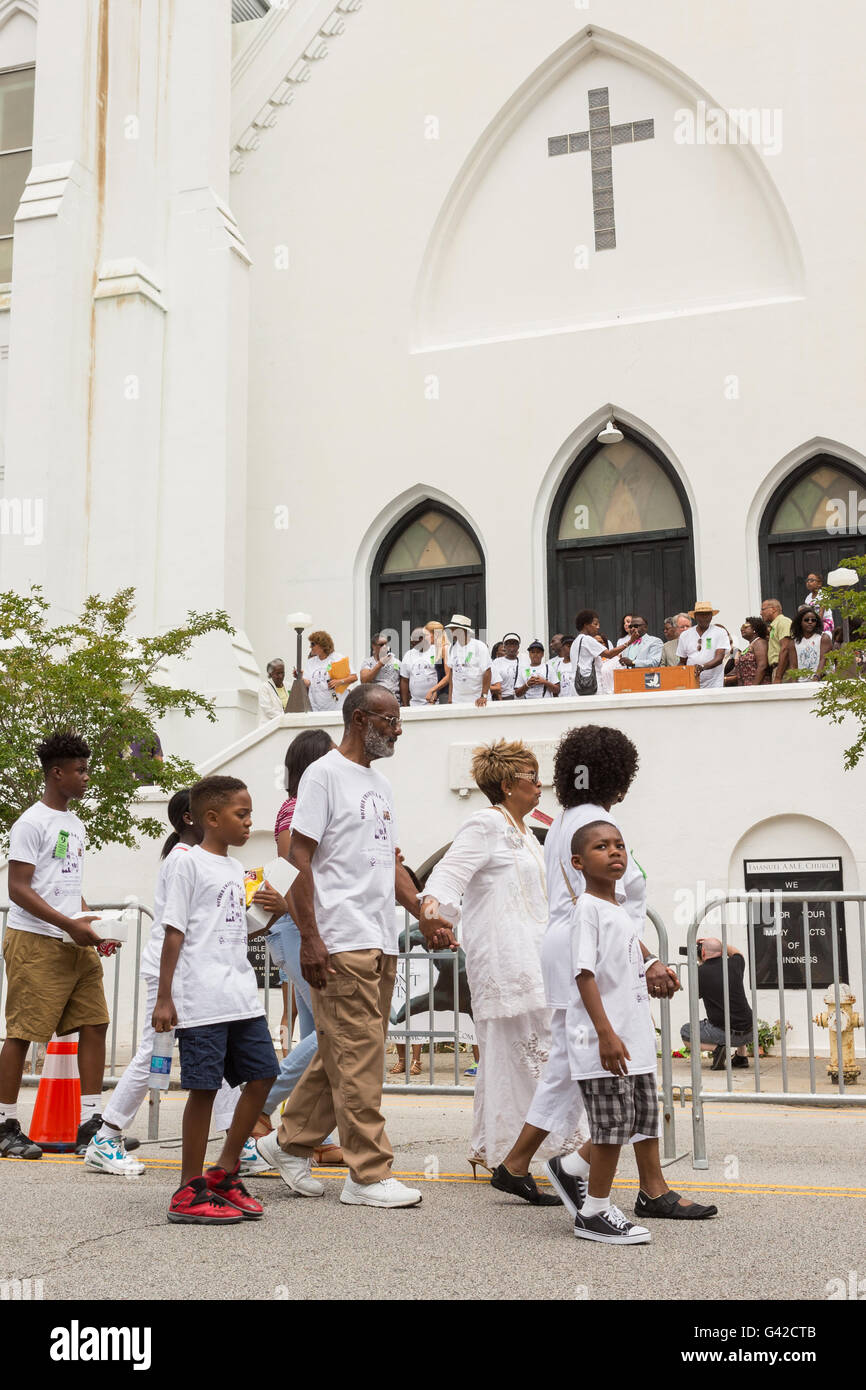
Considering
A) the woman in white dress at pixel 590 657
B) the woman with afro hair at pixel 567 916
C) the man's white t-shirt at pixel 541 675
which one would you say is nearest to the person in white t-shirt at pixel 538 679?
the man's white t-shirt at pixel 541 675

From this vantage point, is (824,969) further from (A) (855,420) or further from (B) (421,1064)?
(A) (855,420)

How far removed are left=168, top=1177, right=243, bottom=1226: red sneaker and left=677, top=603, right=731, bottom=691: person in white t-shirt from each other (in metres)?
11.5

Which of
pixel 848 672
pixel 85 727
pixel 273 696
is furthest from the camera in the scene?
pixel 273 696

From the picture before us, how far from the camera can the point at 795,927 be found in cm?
1100

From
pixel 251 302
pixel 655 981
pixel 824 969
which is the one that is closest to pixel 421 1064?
pixel 824 969

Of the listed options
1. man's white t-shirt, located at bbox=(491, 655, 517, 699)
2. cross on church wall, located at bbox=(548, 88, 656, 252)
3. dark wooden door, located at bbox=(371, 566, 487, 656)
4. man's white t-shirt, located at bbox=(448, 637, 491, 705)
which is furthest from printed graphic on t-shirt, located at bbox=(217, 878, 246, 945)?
cross on church wall, located at bbox=(548, 88, 656, 252)

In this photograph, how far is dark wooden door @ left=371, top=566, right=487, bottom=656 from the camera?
71.4 feet

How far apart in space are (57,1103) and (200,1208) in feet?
7.24

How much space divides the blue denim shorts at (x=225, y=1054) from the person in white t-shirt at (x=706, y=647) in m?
11.1

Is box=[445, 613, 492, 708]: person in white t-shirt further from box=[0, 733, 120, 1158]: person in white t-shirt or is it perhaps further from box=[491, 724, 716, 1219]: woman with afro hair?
box=[491, 724, 716, 1219]: woman with afro hair

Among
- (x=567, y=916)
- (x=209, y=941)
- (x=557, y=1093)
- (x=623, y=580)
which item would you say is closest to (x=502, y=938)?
A: (x=567, y=916)

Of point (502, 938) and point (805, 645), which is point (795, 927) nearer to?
point (805, 645)
